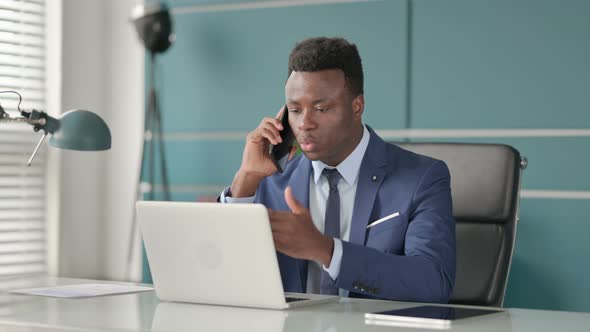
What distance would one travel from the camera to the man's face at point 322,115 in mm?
2396

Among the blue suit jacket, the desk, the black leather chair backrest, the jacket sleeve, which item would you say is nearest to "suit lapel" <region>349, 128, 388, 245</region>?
the blue suit jacket

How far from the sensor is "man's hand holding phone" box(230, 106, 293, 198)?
252cm

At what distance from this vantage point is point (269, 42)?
13.5 ft

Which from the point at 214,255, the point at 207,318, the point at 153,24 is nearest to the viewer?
the point at 207,318

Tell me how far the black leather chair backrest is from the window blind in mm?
2355

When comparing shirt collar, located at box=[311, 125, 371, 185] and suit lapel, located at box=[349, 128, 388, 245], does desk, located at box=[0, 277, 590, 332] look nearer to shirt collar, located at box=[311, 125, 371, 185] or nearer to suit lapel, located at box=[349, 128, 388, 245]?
suit lapel, located at box=[349, 128, 388, 245]

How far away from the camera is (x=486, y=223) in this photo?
2420 mm

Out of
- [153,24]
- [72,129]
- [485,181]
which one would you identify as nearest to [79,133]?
[72,129]

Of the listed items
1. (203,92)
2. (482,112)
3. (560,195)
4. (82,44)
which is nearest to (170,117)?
(203,92)

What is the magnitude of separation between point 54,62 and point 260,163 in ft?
7.02

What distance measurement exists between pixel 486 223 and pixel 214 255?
0.88 m

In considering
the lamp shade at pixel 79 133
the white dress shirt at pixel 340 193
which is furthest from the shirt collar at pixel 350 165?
the lamp shade at pixel 79 133

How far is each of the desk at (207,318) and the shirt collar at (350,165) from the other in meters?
0.51

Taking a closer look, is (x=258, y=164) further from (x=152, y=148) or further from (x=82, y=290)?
(x=152, y=148)
